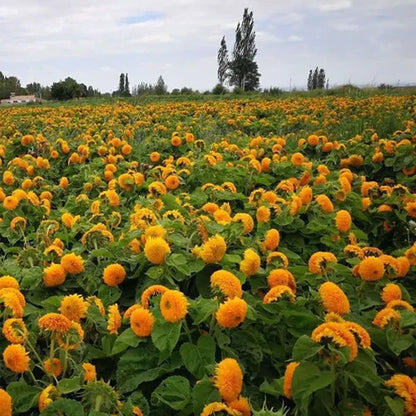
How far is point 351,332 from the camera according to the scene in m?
1.26

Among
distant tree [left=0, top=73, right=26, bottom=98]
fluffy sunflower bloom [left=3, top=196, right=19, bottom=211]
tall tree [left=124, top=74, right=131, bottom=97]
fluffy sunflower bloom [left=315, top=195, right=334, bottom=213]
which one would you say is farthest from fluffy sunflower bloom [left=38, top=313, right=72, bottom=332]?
distant tree [left=0, top=73, right=26, bottom=98]

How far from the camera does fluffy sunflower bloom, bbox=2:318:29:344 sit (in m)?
1.36

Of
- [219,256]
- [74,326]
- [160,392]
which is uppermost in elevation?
[219,256]

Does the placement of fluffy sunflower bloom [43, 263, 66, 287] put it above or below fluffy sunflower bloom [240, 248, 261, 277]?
below

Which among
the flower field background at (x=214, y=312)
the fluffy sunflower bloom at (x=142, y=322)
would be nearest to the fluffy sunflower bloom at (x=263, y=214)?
the flower field background at (x=214, y=312)

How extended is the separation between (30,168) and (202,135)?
3.07m

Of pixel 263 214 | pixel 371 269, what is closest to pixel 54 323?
pixel 371 269

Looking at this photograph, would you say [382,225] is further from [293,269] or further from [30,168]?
[30,168]

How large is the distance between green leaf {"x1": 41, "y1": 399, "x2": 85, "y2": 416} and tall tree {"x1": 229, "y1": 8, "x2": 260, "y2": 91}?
5443cm

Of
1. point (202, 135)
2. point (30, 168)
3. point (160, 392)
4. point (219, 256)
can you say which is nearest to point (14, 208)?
point (30, 168)

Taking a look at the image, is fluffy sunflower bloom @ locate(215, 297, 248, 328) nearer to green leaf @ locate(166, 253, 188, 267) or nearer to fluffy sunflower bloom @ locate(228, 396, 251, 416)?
fluffy sunflower bloom @ locate(228, 396, 251, 416)

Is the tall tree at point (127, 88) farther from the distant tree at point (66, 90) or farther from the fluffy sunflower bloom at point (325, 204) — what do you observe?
the fluffy sunflower bloom at point (325, 204)

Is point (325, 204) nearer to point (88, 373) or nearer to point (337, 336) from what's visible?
point (337, 336)

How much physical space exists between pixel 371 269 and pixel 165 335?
78 centimetres
